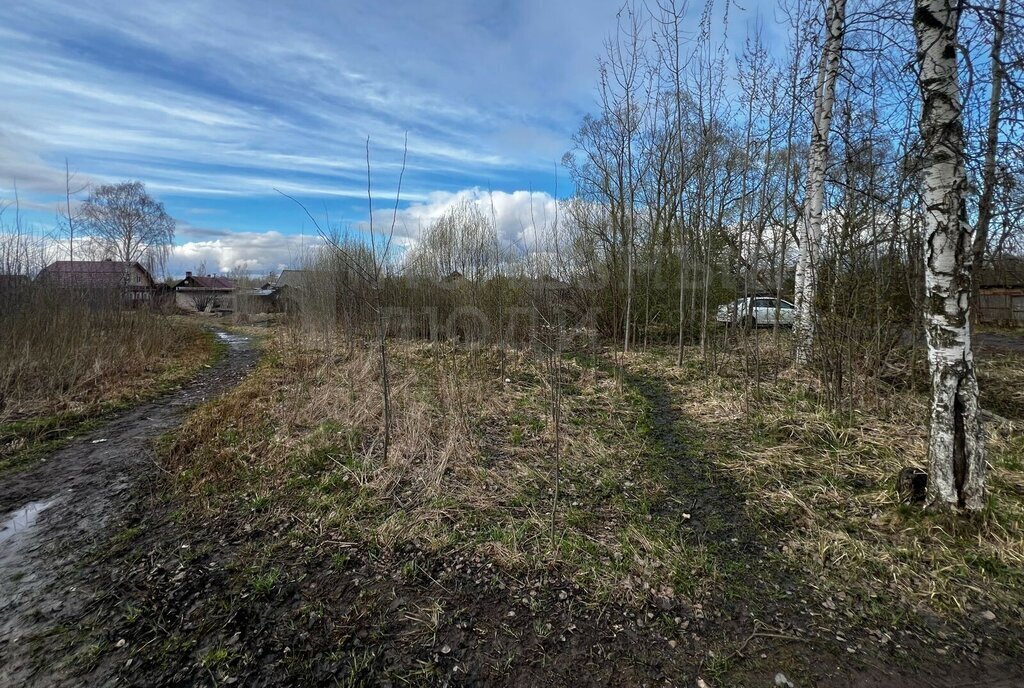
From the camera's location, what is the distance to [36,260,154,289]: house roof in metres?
8.53

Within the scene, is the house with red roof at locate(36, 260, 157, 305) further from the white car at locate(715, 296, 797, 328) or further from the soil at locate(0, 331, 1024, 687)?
the white car at locate(715, 296, 797, 328)

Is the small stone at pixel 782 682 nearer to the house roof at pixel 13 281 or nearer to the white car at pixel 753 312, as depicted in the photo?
the white car at pixel 753 312

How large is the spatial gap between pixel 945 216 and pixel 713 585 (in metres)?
2.55

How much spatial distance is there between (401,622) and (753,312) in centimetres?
702

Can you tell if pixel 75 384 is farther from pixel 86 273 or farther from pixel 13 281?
pixel 86 273

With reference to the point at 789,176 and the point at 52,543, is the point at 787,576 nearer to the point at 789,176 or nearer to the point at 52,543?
the point at 52,543

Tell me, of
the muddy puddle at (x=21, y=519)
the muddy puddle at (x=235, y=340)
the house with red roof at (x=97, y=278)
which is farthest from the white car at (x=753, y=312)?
the muddy puddle at (x=235, y=340)

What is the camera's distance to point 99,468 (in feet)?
14.0

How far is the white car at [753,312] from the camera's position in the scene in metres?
6.12

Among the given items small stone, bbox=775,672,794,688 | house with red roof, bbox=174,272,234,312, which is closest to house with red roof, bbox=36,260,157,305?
small stone, bbox=775,672,794,688

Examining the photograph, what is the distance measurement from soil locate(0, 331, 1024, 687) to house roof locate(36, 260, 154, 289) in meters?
8.06

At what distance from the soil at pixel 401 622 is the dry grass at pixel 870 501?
22 centimetres

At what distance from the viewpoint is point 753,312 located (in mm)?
7207

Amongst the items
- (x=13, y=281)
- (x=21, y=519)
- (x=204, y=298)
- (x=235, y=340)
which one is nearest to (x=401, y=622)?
(x=21, y=519)
